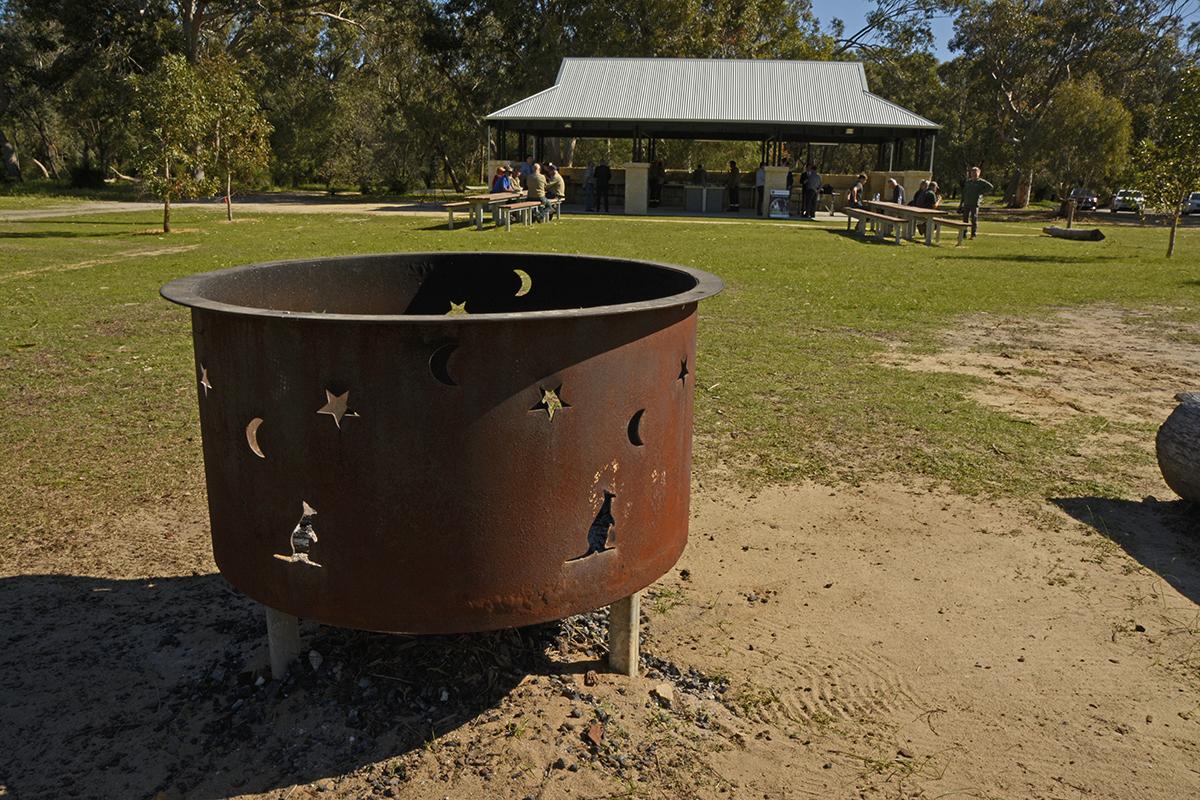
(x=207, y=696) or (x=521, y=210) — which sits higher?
(x=521, y=210)

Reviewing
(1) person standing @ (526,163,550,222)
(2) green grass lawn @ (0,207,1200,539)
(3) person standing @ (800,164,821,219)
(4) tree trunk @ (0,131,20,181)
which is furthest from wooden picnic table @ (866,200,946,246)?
(4) tree trunk @ (0,131,20,181)

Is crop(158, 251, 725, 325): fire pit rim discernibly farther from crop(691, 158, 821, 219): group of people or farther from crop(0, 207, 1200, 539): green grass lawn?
crop(691, 158, 821, 219): group of people

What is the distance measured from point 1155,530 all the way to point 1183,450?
0.45 m

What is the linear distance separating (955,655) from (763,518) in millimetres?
1433

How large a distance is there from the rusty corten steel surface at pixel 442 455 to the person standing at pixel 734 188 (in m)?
31.5

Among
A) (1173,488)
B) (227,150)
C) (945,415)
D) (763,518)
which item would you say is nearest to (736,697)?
(763,518)

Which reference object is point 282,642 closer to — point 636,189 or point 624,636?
point 624,636

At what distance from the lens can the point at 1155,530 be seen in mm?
4812

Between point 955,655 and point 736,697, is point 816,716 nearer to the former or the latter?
point 736,697

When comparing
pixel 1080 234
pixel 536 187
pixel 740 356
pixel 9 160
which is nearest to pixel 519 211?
pixel 536 187

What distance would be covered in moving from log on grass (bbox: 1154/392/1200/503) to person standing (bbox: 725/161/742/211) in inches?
1145

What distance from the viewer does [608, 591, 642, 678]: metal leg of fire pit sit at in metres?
3.35

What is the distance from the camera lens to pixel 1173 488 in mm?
5020

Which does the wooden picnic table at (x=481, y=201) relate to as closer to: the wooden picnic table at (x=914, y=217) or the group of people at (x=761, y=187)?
the wooden picnic table at (x=914, y=217)
